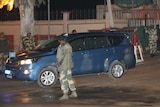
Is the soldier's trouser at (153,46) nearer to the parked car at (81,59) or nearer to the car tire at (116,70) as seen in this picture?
the parked car at (81,59)

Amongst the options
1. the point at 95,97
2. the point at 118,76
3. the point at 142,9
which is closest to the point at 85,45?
the point at 118,76

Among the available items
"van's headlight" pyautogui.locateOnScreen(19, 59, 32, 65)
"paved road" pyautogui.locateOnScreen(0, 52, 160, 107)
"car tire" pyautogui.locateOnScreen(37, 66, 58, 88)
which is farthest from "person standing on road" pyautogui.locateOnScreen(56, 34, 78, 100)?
"van's headlight" pyautogui.locateOnScreen(19, 59, 32, 65)

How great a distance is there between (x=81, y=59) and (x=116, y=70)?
1503mm

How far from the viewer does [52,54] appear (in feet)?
47.1

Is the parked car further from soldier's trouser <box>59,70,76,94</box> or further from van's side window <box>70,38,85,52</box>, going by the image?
soldier's trouser <box>59,70,76,94</box>

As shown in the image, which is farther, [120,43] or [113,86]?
[120,43]

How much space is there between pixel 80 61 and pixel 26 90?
6.83 feet

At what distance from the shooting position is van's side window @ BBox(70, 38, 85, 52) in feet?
48.9

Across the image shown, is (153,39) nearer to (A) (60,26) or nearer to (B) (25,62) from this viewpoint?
(A) (60,26)

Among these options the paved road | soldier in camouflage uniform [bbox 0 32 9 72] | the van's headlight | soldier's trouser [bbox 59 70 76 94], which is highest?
soldier in camouflage uniform [bbox 0 32 9 72]

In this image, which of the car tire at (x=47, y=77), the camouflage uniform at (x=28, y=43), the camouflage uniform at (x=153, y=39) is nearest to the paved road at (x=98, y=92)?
the car tire at (x=47, y=77)

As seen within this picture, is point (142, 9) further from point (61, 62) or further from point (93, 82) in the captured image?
point (61, 62)

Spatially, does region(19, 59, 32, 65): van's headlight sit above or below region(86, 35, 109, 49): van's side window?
below

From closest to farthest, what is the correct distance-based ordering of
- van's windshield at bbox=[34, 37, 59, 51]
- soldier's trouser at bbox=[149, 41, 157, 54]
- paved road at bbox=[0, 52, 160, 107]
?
paved road at bbox=[0, 52, 160, 107] → van's windshield at bbox=[34, 37, 59, 51] → soldier's trouser at bbox=[149, 41, 157, 54]
